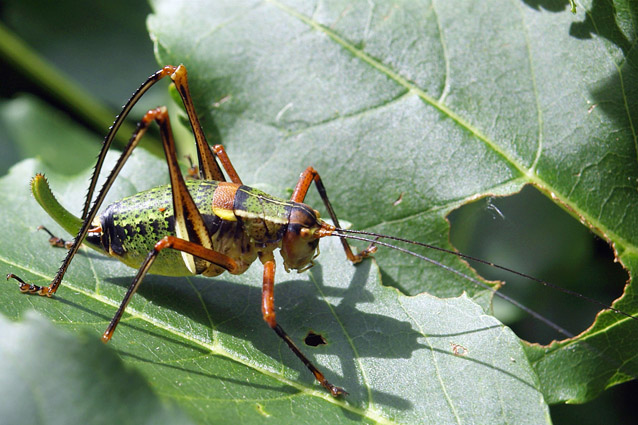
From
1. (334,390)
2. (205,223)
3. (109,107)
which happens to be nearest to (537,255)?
(334,390)

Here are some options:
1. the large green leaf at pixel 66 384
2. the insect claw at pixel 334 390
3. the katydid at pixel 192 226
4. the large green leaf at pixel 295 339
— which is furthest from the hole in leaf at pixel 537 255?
the large green leaf at pixel 66 384

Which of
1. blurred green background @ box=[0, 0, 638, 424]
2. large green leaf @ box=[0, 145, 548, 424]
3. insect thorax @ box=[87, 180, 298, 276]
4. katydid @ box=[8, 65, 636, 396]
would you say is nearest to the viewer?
large green leaf @ box=[0, 145, 548, 424]

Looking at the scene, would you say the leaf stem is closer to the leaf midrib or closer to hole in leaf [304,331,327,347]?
the leaf midrib

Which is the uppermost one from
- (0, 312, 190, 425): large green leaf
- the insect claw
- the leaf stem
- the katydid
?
the leaf stem

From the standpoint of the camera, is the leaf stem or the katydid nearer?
the katydid

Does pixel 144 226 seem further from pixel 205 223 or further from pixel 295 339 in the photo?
pixel 295 339

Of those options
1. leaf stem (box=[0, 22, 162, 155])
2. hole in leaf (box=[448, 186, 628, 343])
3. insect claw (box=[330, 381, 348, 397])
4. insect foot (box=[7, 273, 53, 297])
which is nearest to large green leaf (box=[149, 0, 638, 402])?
hole in leaf (box=[448, 186, 628, 343])
